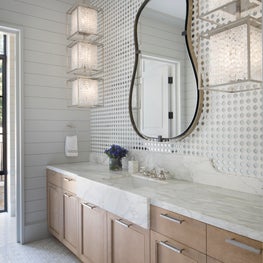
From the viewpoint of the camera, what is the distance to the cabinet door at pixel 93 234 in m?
2.00

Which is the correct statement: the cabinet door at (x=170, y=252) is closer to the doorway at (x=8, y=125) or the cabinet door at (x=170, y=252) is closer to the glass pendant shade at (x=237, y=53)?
the glass pendant shade at (x=237, y=53)

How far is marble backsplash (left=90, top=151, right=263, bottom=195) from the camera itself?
1.64m

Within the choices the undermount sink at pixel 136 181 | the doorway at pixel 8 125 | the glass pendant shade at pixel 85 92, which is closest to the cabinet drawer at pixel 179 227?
the undermount sink at pixel 136 181

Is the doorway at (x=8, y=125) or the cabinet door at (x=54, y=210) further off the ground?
the doorway at (x=8, y=125)

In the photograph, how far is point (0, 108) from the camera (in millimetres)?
3896

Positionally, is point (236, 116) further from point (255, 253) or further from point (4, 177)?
point (4, 177)

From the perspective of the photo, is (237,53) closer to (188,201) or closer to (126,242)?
(188,201)

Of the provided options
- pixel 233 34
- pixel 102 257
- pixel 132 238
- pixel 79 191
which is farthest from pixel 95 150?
pixel 233 34

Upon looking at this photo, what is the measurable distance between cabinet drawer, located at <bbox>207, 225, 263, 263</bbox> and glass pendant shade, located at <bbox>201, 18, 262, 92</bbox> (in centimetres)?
76

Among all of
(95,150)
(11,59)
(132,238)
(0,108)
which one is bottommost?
(132,238)

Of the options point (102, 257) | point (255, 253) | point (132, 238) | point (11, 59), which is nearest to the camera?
point (255, 253)

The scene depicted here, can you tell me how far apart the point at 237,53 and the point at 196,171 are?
901 millimetres

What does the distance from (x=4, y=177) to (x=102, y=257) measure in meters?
2.56

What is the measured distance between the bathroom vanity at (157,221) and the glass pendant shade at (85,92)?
2.39ft
